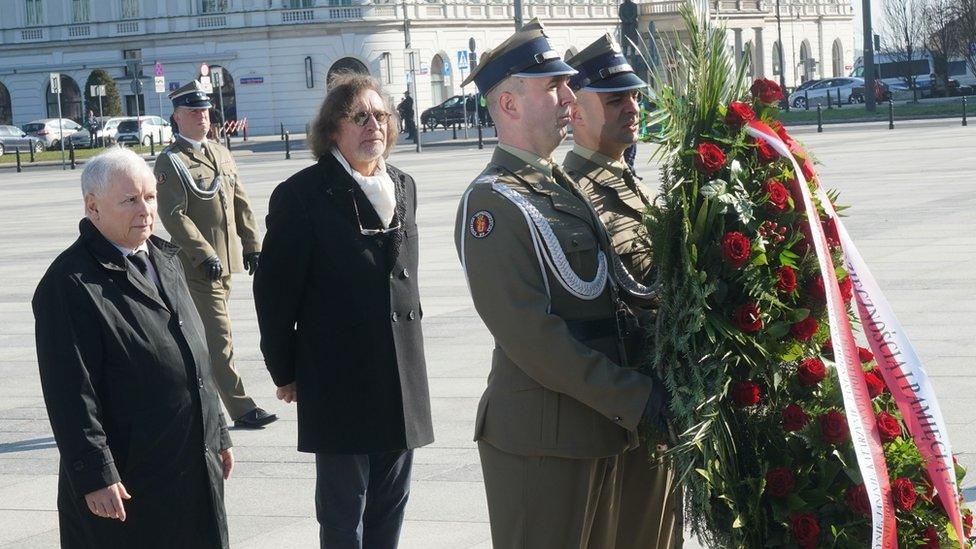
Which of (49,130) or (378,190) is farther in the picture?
(49,130)

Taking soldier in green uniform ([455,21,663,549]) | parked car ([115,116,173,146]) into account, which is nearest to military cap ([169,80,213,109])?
soldier in green uniform ([455,21,663,549])

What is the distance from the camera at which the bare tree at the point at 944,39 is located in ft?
183

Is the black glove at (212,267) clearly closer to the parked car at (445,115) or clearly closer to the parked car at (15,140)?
the parked car at (445,115)

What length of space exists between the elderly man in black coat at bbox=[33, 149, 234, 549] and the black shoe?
3.70 m

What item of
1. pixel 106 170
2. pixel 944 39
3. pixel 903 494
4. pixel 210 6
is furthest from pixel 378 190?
pixel 210 6

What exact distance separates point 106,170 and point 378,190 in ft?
3.55

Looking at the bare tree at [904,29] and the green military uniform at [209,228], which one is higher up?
the bare tree at [904,29]

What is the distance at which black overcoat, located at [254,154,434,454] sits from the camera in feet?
15.5

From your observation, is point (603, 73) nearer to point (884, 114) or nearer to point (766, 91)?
point (766, 91)

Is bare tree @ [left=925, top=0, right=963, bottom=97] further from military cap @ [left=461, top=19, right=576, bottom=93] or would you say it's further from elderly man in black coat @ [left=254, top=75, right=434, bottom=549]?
military cap @ [left=461, top=19, right=576, bottom=93]

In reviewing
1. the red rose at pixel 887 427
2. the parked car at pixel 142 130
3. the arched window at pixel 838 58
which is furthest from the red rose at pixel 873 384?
the arched window at pixel 838 58

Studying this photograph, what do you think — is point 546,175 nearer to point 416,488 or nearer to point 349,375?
point 349,375

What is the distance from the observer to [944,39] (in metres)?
56.0

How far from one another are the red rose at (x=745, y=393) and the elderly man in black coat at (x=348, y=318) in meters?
1.47
